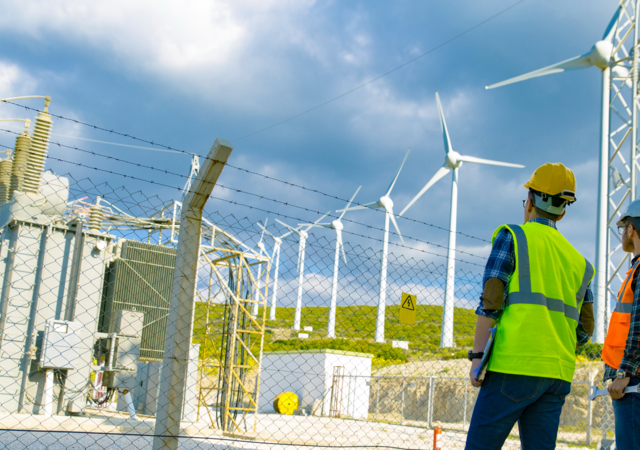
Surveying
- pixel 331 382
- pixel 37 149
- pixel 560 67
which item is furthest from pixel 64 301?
pixel 560 67

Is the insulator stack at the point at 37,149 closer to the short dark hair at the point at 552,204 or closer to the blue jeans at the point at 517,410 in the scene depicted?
the short dark hair at the point at 552,204

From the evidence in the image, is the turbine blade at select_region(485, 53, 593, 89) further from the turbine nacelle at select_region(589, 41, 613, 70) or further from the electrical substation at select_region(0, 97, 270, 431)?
the electrical substation at select_region(0, 97, 270, 431)

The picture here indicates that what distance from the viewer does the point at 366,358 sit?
26.7 m

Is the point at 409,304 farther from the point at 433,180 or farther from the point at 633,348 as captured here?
the point at 433,180

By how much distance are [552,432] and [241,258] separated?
10730 mm

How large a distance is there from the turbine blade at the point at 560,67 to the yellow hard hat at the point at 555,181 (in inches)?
659

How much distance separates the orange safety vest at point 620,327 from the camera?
310 cm

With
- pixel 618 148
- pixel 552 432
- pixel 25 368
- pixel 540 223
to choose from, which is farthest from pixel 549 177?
pixel 618 148

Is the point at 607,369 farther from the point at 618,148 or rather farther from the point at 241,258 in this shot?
the point at 618,148

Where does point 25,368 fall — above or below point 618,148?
below

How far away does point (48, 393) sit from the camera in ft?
34.3

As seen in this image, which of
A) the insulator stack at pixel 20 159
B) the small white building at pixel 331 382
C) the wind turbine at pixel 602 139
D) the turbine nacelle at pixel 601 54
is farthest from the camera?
the small white building at pixel 331 382

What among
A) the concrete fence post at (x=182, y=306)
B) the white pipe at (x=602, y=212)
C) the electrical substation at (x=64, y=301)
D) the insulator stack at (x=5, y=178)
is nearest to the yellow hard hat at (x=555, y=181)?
the concrete fence post at (x=182, y=306)

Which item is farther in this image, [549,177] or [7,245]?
[7,245]
